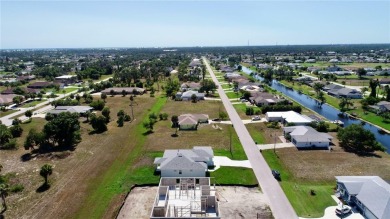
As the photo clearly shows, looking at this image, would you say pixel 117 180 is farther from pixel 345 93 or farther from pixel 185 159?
pixel 345 93

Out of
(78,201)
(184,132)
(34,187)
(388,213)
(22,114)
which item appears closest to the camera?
(388,213)

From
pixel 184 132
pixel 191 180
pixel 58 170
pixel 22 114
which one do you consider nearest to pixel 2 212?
pixel 58 170

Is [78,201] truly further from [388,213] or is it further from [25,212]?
[388,213]

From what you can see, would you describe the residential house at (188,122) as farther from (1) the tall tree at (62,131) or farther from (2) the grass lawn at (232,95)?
(2) the grass lawn at (232,95)

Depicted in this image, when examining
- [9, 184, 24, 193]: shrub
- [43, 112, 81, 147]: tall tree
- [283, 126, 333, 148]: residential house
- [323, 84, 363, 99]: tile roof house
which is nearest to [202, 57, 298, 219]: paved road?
[283, 126, 333, 148]: residential house

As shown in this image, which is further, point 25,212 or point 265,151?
point 265,151

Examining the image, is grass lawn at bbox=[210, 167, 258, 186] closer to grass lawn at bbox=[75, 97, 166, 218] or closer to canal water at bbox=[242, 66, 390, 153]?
grass lawn at bbox=[75, 97, 166, 218]

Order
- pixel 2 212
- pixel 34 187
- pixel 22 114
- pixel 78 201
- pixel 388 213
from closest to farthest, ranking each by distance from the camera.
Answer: pixel 388 213
pixel 2 212
pixel 78 201
pixel 34 187
pixel 22 114

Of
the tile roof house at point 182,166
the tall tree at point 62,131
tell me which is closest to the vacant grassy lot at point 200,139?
the tile roof house at point 182,166
